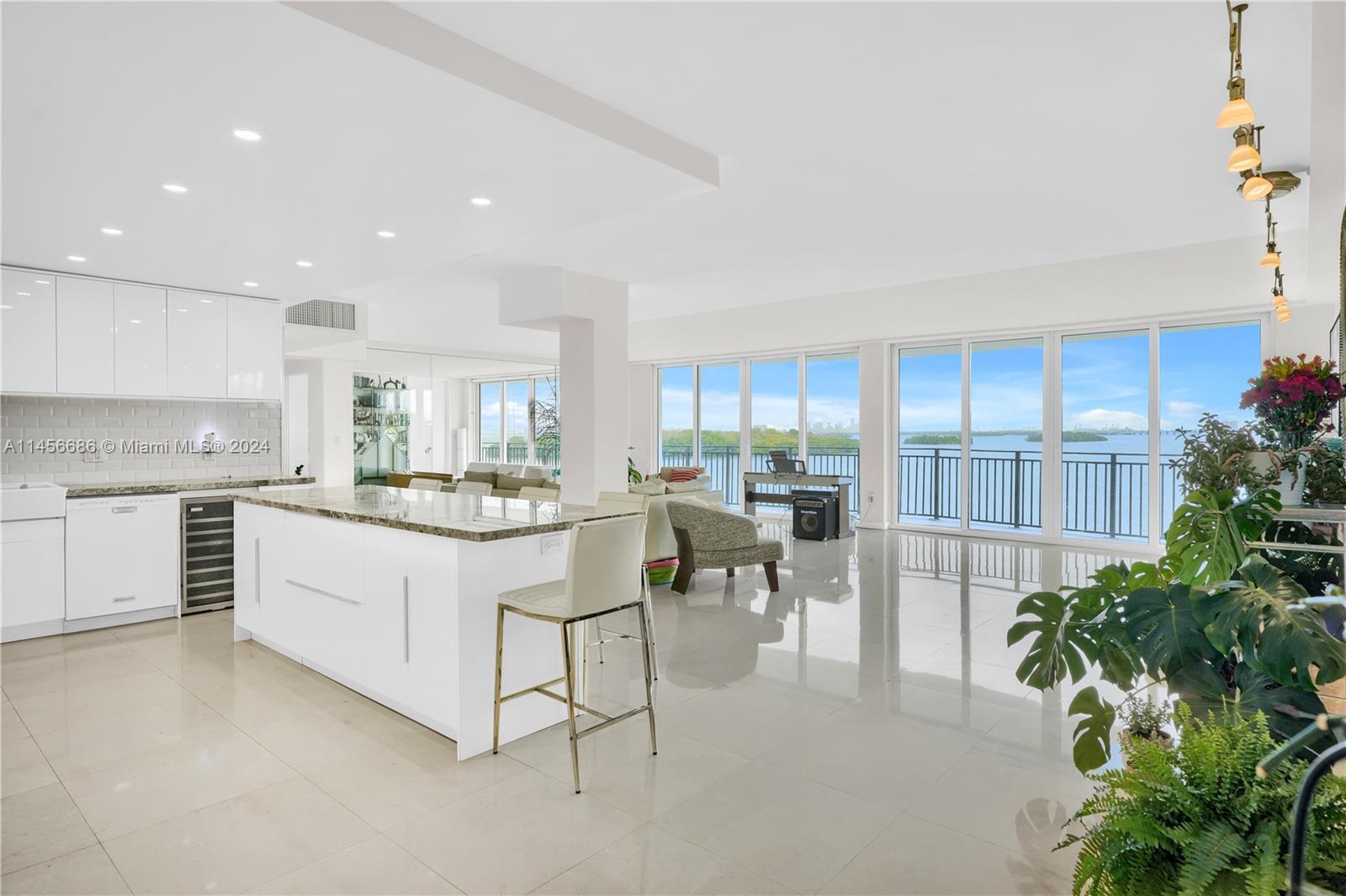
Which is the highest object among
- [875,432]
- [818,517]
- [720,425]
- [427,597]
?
[720,425]

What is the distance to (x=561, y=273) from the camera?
6449mm

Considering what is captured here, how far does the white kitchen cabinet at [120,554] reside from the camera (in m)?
4.62

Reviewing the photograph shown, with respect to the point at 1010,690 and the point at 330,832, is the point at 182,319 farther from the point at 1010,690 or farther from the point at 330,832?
the point at 1010,690

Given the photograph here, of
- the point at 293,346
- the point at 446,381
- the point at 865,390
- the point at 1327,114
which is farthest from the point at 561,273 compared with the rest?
the point at 446,381

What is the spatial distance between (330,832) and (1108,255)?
25.3ft

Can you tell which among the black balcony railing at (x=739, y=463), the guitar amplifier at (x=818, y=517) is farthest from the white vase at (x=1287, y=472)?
the black balcony railing at (x=739, y=463)

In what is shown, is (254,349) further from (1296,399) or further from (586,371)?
(1296,399)

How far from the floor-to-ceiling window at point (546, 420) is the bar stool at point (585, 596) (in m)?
10.4

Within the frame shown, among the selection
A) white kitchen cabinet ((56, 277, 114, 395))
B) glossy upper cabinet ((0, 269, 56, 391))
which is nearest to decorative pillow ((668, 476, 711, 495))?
white kitchen cabinet ((56, 277, 114, 395))

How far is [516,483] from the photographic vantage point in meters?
7.64

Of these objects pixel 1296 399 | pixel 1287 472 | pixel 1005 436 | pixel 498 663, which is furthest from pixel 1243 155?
pixel 1005 436

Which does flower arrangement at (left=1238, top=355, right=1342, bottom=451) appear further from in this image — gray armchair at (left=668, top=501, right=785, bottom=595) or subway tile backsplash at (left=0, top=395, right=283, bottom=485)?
subway tile backsplash at (left=0, top=395, right=283, bottom=485)

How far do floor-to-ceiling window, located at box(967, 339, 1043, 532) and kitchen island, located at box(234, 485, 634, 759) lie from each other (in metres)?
6.41

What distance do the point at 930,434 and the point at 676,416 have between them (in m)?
4.06
